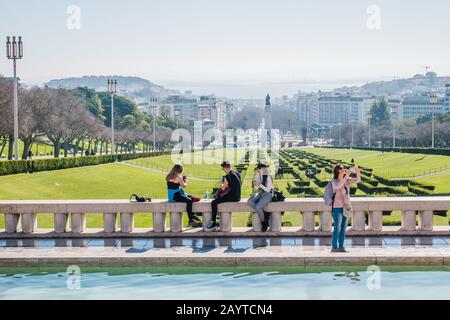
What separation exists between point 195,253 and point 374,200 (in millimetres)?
4213

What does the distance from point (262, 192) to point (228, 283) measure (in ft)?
13.0

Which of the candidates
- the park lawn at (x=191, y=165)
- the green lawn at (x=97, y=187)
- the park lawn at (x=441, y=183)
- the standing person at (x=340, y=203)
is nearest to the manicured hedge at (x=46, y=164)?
the green lawn at (x=97, y=187)

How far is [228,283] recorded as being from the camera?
39.0 feet

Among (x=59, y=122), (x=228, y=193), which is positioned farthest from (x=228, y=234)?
(x=59, y=122)

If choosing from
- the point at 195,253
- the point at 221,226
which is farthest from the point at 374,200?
the point at 195,253

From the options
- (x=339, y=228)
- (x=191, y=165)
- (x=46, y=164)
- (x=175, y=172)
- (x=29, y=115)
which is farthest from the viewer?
(x=191, y=165)

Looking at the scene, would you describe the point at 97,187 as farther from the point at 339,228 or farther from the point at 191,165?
the point at 191,165

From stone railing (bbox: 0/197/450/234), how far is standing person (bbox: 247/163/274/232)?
0.17 m

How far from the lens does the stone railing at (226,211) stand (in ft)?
51.2

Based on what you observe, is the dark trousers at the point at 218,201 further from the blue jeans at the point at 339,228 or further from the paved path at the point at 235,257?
the blue jeans at the point at 339,228

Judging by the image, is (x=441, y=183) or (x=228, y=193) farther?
(x=441, y=183)
